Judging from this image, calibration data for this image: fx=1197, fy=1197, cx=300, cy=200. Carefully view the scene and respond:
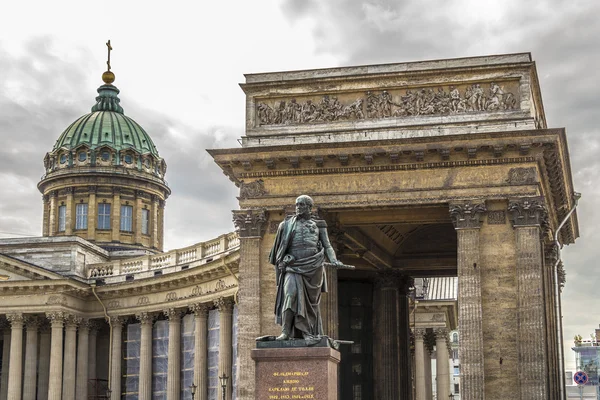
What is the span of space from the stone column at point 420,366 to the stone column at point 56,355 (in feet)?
73.0

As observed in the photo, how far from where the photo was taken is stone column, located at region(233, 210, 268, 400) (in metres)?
46.4

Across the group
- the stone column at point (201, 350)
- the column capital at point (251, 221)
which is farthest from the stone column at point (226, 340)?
the column capital at point (251, 221)

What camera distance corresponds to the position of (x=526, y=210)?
44188 millimetres

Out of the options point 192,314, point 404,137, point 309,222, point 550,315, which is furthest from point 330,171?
point 192,314

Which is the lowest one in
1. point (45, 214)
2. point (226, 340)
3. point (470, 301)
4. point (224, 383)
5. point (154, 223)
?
point (224, 383)

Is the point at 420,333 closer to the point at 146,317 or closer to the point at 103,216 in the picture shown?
the point at 146,317

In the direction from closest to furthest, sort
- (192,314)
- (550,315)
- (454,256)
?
(550,315) < (454,256) < (192,314)

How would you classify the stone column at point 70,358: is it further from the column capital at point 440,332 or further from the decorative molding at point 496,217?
the decorative molding at point 496,217

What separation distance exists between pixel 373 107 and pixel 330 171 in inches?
126

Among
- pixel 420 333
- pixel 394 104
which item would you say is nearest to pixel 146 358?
pixel 420 333

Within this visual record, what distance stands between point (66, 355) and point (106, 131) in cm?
2595

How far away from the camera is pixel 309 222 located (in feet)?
90.6

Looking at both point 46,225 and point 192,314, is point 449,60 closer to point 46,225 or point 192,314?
point 192,314

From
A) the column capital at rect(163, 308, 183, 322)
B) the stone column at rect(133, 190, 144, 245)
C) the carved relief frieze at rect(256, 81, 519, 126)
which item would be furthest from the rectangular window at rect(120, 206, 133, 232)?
the carved relief frieze at rect(256, 81, 519, 126)
